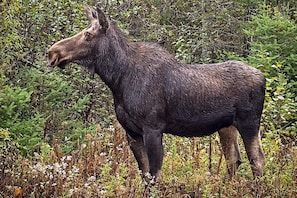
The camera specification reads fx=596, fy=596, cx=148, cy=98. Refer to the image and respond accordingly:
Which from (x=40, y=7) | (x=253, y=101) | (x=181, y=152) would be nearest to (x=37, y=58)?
(x=40, y=7)

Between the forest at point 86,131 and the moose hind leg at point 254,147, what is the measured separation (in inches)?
6.3

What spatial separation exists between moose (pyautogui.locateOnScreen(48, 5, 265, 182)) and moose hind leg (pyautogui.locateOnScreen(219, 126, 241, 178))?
0.42 meters

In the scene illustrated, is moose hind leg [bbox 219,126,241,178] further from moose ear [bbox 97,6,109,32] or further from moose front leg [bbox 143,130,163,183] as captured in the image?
moose ear [bbox 97,6,109,32]

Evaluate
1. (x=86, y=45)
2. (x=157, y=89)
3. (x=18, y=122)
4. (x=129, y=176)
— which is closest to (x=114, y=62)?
(x=86, y=45)

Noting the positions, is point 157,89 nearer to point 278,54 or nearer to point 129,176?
point 129,176

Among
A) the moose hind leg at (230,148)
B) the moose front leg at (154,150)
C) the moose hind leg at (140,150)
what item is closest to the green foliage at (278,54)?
the moose hind leg at (230,148)

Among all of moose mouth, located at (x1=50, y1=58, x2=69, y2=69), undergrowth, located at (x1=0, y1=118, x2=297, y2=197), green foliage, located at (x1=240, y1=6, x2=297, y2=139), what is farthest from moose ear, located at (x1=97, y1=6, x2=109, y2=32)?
green foliage, located at (x1=240, y1=6, x2=297, y2=139)

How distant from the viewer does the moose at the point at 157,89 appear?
679 centimetres

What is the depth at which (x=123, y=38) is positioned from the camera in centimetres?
717

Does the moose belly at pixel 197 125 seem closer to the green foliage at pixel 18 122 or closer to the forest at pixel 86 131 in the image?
→ the forest at pixel 86 131

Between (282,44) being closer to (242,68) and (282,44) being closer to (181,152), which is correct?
(181,152)

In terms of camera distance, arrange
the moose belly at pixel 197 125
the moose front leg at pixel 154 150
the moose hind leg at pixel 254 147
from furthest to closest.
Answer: the moose hind leg at pixel 254 147 < the moose belly at pixel 197 125 < the moose front leg at pixel 154 150

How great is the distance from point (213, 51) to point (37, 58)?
7.81 m

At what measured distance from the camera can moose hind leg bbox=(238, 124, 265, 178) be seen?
23.7 ft
